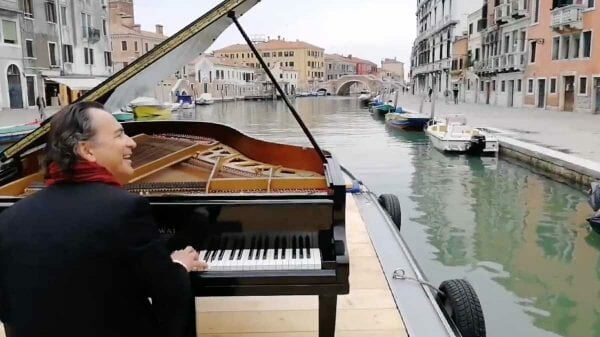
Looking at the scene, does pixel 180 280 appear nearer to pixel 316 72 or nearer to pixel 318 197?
pixel 318 197

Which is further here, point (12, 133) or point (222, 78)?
point (222, 78)

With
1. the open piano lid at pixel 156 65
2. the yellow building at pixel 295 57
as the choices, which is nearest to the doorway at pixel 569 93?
the open piano lid at pixel 156 65

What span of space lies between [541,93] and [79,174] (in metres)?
26.9

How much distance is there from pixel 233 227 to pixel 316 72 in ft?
329

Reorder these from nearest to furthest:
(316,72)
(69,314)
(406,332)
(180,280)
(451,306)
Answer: (69,314) < (180,280) < (406,332) < (451,306) < (316,72)

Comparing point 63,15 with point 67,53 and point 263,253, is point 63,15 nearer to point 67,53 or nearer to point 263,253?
point 67,53

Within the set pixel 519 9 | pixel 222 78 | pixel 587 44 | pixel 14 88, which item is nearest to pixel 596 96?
pixel 587 44

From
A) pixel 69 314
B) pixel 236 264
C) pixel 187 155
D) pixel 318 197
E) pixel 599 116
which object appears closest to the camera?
pixel 69 314

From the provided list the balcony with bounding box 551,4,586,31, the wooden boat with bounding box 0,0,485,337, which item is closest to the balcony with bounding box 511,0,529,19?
the balcony with bounding box 551,4,586,31

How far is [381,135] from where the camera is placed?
19.9m

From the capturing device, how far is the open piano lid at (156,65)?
242cm

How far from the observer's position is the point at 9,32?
2533 cm

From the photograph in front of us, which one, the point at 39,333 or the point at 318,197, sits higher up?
the point at 318,197

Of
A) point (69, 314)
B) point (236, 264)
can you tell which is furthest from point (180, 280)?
point (236, 264)
